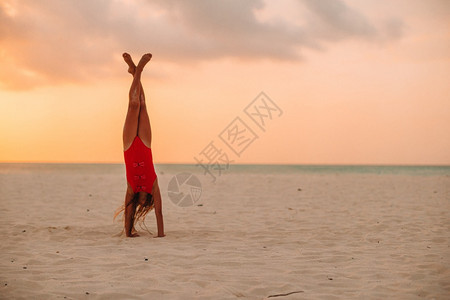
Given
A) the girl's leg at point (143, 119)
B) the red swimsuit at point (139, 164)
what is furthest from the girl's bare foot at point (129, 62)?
the red swimsuit at point (139, 164)

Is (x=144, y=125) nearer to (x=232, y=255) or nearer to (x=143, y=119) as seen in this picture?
(x=143, y=119)

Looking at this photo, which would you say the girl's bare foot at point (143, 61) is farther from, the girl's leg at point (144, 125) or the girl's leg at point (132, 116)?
the girl's leg at point (144, 125)

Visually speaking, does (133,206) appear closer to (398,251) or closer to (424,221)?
(398,251)

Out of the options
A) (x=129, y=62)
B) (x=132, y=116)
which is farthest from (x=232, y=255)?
(x=129, y=62)

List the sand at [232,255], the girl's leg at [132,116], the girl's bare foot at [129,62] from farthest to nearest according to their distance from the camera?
1. the girl's bare foot at [129,62]
2. the girl's leg at [132,116]
3. the sand at [232,255]

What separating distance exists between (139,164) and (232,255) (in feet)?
6.96

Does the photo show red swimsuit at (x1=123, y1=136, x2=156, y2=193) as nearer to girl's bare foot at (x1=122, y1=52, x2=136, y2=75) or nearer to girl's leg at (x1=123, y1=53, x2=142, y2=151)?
girl's leg at (x1=123, y1=53, x2=142, y2=151)

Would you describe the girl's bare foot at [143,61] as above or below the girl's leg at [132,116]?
above

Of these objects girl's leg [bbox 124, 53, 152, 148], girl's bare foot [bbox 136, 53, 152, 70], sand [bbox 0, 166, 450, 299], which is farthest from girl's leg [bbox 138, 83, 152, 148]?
sand [bbox 0, 166, 450, 299]

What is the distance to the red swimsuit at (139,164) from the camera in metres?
6.12

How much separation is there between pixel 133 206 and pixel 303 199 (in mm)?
6316

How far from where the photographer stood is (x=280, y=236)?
6.26m

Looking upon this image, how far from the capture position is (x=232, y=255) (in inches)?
196

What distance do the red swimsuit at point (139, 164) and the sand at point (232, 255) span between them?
870 mm
